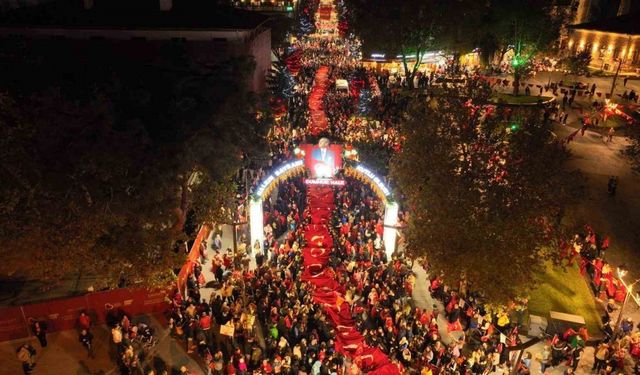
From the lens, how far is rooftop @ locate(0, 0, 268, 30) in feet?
93.9

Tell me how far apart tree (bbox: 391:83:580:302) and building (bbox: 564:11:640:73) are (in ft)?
155

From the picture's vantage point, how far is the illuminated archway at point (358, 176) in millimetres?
21783

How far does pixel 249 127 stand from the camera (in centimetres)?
1867

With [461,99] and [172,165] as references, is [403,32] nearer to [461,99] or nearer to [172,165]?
[461,99]

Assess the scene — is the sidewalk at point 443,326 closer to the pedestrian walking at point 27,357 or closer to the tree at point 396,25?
the pedestrian walking at point 27,357

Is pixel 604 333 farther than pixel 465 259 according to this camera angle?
Yes

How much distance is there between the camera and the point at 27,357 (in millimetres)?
15102

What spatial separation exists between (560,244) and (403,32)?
1294 inches

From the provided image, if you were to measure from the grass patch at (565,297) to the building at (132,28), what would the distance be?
62.7 ft

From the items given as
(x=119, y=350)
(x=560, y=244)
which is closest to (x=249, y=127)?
(x=119, y=350)

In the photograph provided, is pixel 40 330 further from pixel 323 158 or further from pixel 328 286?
pixel 323 158

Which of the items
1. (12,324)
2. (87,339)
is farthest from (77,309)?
(12,324)

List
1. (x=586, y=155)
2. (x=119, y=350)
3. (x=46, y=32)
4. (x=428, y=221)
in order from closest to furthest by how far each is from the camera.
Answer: (x=119, y=350)
(x=428, y=221)
(x=46, y=32)
(x=586, y=155)

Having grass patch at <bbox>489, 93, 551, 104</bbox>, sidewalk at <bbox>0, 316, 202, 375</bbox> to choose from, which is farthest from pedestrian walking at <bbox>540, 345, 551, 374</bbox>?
grass patch at <bbox>489, 93, 551, 104</bbox>
